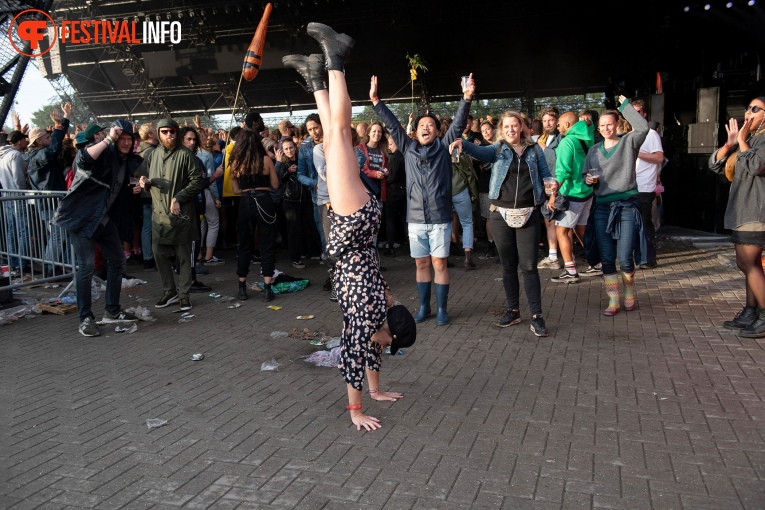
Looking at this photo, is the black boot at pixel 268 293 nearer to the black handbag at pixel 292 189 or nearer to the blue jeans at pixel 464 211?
the black handbag at pixel 292 189

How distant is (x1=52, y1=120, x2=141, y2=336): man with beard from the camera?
6.74m

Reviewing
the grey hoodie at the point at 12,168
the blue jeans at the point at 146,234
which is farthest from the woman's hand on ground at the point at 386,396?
the grey hoodie at the point at 12,168

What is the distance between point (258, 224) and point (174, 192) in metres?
1.09

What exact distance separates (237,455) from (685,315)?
5.09 metres

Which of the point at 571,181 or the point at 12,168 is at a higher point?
the point at 12,168

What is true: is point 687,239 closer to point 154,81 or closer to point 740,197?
point 740,197

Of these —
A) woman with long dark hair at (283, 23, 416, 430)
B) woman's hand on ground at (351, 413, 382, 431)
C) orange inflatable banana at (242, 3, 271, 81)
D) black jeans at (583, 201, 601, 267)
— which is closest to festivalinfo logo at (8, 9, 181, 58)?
orange inflatable banana at (242, 3, 271, 81)

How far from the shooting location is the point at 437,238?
265 inches

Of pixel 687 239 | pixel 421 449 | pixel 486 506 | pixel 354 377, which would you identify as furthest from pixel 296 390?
pixel 687 239

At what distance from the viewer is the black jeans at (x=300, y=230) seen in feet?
34.9

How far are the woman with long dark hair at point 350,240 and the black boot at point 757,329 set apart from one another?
3639 millimetres

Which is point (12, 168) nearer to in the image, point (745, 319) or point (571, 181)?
point (571, 181)

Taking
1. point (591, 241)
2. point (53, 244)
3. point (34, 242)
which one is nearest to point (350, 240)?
point (591, 241)

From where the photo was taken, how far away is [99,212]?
691 cm
